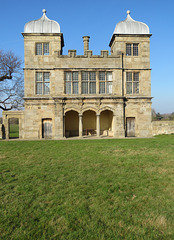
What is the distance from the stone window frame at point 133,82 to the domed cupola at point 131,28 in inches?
179

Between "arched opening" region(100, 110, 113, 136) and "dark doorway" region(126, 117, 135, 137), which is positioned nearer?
"dark doorway" region(126, 117, 135, 137)

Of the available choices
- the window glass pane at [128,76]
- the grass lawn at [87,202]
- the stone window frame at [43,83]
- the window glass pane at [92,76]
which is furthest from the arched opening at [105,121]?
the grass lawn at [87,202]

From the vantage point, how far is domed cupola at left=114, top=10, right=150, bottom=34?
63.3 ft

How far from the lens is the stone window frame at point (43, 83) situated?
18984mm

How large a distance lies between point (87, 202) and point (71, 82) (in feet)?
51.9

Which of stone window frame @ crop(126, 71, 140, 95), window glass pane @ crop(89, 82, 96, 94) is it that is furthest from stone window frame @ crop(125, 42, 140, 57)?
window glass pane @ crop(89, 82, 96, 94)

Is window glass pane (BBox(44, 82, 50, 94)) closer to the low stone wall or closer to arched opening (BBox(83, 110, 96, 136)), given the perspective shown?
arched opening (BBox(83, 110, 96, 136))

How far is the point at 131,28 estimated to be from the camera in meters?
19.4

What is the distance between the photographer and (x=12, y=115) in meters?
19.2

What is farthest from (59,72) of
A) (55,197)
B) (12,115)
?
(55,197)

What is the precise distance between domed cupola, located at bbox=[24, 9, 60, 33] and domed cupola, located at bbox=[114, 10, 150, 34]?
6736 millimetres

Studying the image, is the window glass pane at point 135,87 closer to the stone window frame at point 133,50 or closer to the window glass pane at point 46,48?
the stone window frame at point 133,50

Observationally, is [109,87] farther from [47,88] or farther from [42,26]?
[42,26]

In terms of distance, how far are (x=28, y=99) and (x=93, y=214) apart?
16715 millimetres
